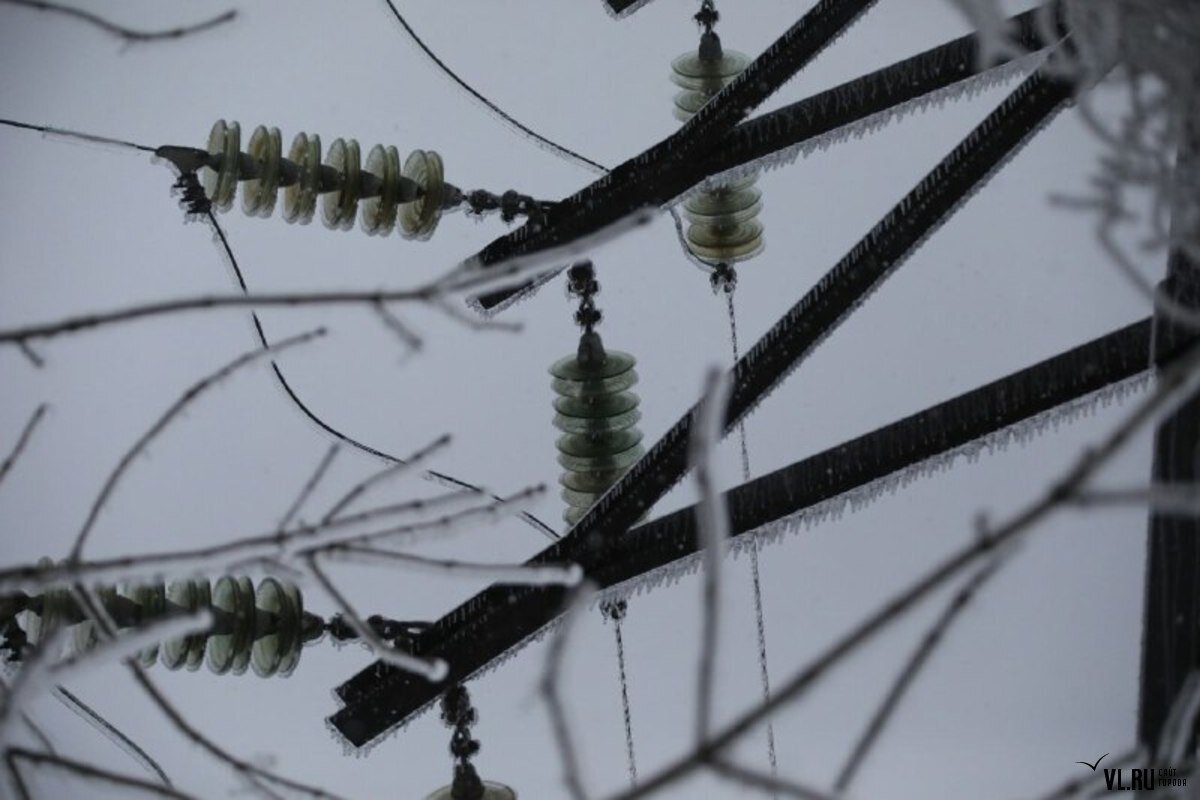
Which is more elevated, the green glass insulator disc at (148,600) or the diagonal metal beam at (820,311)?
the diagonal metal beam at (820,311)

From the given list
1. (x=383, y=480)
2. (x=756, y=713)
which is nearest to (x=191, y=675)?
(x=383, y=480)

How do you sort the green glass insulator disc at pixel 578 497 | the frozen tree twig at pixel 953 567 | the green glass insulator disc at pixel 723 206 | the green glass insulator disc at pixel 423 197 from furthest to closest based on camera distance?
the green glass insulator disc at pixel 723 206 < the green glass insulator disc at pixel 578 497 < the green glass insulator disc at pixel 423 197 < the frozen tree twig at pixel 953 567

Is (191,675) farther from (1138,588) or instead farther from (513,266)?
(513,266)

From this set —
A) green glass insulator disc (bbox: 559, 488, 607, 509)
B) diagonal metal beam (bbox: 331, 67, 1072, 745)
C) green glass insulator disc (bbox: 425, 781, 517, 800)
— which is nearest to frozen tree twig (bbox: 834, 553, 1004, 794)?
diagonal metal beam (bbox: 331, 67, 1072, 745)

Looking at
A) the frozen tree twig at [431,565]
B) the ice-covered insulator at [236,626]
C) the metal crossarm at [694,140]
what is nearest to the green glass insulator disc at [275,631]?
the ice-covered insulator at [236,626]

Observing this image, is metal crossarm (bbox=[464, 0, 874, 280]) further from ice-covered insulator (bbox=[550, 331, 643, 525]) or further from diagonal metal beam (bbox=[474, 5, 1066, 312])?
ice-covered insulator (bbox=[550, 331, 643, 525])

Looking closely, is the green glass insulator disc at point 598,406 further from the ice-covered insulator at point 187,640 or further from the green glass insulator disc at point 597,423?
the ice-covered insulator at point 187,640
